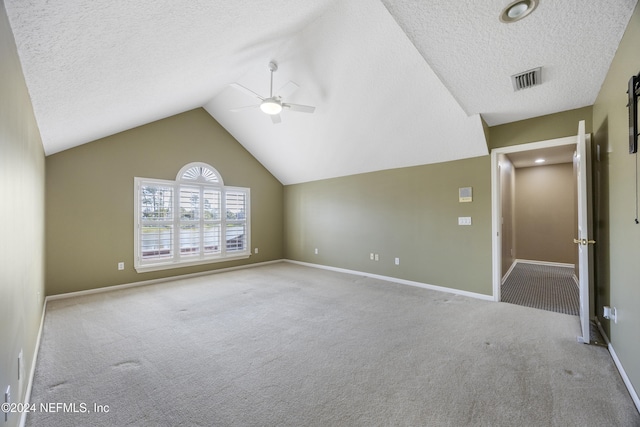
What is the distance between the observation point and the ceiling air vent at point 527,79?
254cm

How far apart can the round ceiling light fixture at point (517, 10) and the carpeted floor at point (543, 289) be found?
349 cm

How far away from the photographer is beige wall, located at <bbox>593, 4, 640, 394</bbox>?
177 cm

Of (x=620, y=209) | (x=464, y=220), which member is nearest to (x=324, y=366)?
(x=620, y=209)

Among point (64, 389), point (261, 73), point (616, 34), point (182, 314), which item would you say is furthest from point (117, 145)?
point (616, 34)

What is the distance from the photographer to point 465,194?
→ 13.6 ft

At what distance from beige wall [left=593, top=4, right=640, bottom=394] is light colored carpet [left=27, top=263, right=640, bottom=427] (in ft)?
1.35

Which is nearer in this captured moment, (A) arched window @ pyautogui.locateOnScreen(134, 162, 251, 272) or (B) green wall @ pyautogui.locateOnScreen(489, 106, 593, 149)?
(B) green wall @ pyautogui.locateOnScreen(489, 106, 593, 149)

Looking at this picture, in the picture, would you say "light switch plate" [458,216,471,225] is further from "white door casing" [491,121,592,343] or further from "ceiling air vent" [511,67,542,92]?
"ceiling air vent" [511,67,542,92]

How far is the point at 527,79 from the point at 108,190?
20.3 feet

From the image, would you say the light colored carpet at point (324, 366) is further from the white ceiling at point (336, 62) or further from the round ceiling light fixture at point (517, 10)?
the round ceiling light fixture at point (517, 10)

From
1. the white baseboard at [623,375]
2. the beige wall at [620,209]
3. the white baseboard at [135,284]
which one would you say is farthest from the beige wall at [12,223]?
the beige wall at [620,209]

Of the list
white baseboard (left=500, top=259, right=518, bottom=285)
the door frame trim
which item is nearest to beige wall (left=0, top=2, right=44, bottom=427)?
the door frame trim

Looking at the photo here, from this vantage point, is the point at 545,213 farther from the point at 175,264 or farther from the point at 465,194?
the point at 175,264

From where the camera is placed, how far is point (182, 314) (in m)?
3.38
